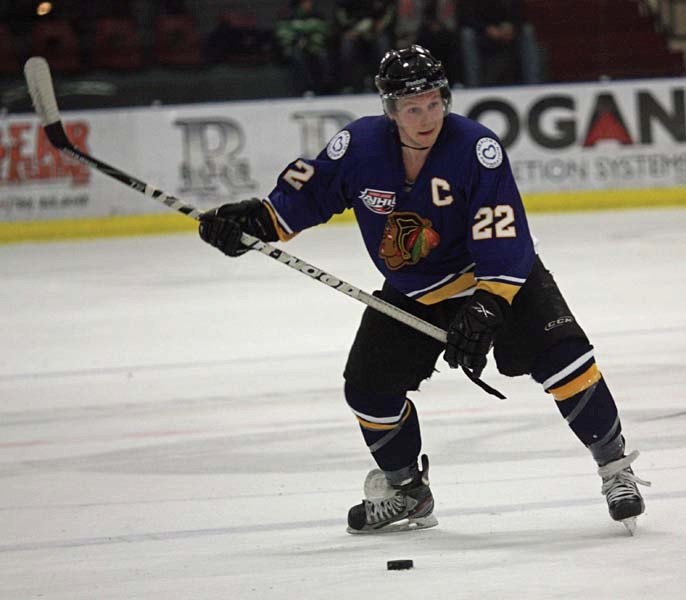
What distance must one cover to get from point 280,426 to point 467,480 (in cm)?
93

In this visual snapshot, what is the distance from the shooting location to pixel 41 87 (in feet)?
11.8

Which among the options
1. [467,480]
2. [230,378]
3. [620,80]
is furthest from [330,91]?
[467,480]

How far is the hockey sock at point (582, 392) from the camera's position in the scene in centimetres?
313

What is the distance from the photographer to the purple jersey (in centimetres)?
307

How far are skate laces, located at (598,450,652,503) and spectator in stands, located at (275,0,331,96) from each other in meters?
6.94

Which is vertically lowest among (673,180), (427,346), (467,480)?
(673,180)

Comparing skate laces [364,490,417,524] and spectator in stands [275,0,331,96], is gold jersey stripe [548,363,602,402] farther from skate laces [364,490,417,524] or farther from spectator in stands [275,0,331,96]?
spectator in stands [275,0,331,96]

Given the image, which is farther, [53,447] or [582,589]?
[53,447]

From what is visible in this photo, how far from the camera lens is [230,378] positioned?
530 centimetres

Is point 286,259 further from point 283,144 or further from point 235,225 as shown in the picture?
point 283,144

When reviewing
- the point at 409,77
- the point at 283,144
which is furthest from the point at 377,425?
the point at 283,144

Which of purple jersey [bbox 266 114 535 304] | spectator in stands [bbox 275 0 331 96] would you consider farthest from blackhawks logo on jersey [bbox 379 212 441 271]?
spectator in stands [bbox 275 0 331 96]

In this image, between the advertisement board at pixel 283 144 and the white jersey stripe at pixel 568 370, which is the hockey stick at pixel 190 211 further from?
the advertisement board at pixel 283 144

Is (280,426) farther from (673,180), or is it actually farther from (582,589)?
(673,180)
